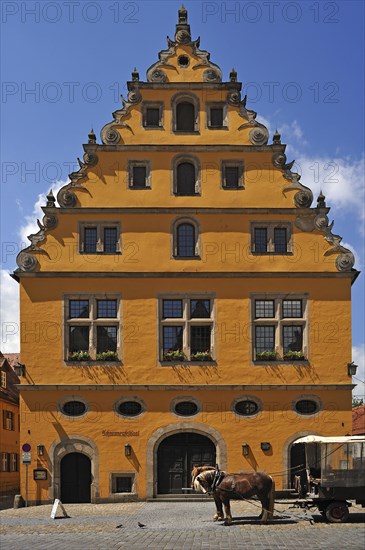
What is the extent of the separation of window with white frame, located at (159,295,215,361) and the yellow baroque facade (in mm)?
63

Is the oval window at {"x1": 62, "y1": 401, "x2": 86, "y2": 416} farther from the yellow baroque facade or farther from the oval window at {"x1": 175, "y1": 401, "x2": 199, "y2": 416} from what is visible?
the oval window at {"x1": 175, "y1": 401, "x2": 199, "y2": 416}

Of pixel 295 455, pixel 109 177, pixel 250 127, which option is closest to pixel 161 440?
pixel 295 455

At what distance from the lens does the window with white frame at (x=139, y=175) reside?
36.1 metres

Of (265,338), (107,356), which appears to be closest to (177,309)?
(107,356)

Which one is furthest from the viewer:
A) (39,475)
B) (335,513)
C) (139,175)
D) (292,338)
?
(139,175)

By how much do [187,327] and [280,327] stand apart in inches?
162

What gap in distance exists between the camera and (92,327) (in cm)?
3488

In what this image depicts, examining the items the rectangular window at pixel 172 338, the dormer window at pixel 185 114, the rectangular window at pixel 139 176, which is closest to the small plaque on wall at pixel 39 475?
the rectangular window at pixel 172 338

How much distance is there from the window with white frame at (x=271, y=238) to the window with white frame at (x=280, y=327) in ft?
6.95

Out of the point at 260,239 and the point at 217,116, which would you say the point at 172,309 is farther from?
the point at 217,116

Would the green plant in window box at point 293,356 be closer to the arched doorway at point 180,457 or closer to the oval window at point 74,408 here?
the arched doorway at point 180,457

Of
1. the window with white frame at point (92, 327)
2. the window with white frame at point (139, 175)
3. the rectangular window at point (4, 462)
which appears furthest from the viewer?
the rectangular window at point (4, 462)

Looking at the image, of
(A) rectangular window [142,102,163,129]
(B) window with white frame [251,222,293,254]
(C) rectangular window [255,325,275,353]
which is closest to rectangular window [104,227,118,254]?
(A) rectangular window [142,102,163,129]

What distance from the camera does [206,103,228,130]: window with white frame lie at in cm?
3662
